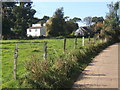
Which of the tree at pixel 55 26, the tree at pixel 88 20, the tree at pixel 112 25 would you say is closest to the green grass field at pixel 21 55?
the tree at pixel 112 25

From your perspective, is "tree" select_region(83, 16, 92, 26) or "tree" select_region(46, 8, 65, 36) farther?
"tree" select_region(83, 16, 92, 26)

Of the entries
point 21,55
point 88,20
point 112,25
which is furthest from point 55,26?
point 88,20

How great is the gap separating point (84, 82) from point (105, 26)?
112 feet

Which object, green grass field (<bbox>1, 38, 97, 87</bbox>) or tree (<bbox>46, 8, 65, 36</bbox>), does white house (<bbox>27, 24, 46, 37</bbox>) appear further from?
green grass field (<bbox>1, 38, 97, 87</bbox>)

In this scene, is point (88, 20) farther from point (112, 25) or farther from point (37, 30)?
point (112, 25)

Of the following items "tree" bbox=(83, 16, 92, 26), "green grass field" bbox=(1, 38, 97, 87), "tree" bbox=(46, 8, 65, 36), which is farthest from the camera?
"tree" bbox=(83, 16, 92, 26)

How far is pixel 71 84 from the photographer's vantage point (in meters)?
7.66

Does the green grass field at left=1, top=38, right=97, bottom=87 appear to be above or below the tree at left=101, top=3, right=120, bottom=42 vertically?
below

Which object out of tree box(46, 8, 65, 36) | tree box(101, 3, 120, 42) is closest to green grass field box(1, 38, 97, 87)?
tree box(101, 3, 120, 42)

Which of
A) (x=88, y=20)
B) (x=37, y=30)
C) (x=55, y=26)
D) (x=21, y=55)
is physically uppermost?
(x=88, y=20)

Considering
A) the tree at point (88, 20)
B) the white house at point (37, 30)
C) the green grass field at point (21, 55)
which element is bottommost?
the green grass field at point (21, 55)

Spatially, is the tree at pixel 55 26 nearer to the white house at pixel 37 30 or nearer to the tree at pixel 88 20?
the white house at pixel 37 30

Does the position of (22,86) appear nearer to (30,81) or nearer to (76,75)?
(30,81)

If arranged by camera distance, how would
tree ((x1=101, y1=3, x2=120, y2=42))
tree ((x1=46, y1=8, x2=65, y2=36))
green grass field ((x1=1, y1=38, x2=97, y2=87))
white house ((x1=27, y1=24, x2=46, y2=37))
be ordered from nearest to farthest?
green grass field ((x1=1, y1=38, x2=97, y2=87)), tree ((x1=101, y1=3, x2=120, y2=42)), tree ((x1=46, y1=8, x2=65, y2=36)), white house ((x1=27, y1=24, x2=46, y2=37))
